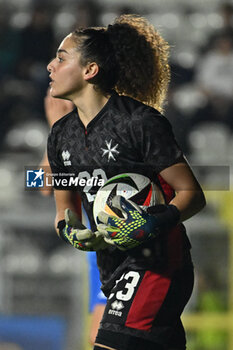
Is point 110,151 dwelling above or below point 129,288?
above

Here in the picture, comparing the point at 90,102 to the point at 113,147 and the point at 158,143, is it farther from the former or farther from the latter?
the point at 158,143

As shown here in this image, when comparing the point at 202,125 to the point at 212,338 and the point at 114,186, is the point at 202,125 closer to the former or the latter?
the point at 212,338

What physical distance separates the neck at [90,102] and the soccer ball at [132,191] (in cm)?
23

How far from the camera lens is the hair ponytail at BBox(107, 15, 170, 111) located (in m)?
2.46

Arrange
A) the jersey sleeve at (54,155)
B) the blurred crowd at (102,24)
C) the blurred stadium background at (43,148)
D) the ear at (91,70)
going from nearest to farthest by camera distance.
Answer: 1. the ear at (91,70)
2. the jersey sleeve at (54,155)
3. the blurred stadium background at (43,148)
4. the blurred crowd at (102,24)

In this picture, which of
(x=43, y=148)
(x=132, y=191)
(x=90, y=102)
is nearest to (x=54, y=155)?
(x=90, y=102)

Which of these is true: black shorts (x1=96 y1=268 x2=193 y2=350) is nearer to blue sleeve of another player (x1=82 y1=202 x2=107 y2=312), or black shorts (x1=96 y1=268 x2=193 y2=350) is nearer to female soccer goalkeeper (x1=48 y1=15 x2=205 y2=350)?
female soccer goalkeeper (x1=48 y1=15 x2=205 y2=350)

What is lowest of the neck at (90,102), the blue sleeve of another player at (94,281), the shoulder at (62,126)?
the blue sleeve of another player at (94,281)

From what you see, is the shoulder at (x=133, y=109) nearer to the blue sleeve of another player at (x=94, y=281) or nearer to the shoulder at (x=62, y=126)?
the shoulder at (x=62, y=126)

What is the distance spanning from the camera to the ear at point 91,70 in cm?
239

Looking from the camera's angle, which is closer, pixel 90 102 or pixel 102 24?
pixel 90 102

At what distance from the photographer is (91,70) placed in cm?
239

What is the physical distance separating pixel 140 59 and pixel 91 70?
21cm

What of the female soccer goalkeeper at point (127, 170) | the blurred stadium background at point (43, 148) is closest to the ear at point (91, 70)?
the female soccer goalkeeper at point (127, 170)
